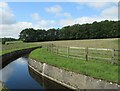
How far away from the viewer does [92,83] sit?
17625mm

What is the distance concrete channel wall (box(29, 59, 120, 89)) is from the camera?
16.7m

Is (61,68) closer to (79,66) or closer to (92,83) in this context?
(79,66)

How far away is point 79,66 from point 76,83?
1899mm

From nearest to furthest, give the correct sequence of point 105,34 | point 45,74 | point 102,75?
point 102,75
point 45,74
point 105,34

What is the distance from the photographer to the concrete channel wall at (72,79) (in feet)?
54.9

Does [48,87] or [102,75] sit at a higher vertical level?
[102,75]

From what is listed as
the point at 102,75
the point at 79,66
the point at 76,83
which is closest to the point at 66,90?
the point at 76,83

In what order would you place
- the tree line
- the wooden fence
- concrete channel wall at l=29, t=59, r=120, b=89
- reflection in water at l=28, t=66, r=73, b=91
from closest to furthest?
concrete channel wall at l=29, t=59, r=120, b=89 → the wooden fence → reflection in water at l=28, t=66, r=73, b=91 → the tree line

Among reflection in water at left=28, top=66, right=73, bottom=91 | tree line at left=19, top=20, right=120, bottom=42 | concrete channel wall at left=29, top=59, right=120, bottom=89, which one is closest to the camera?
concrete channel wall at left=29, top=59, right=120, bottom=89

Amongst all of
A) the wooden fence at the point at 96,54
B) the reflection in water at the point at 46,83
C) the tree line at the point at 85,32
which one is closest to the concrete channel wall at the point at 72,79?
the reflection in water at the point at 46,83

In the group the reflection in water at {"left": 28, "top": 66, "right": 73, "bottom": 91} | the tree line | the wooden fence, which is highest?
the tree line

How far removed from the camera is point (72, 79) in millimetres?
20438

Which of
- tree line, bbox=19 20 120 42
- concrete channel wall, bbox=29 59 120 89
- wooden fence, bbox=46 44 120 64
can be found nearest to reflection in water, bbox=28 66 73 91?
concrete channel wall, bbox=29 59 120 89

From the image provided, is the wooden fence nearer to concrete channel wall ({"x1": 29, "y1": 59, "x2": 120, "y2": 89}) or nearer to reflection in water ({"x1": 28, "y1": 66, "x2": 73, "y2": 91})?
concrete channel wall ({"x1": 29, "y1": 59, "x2": 120, "y2": 89})
